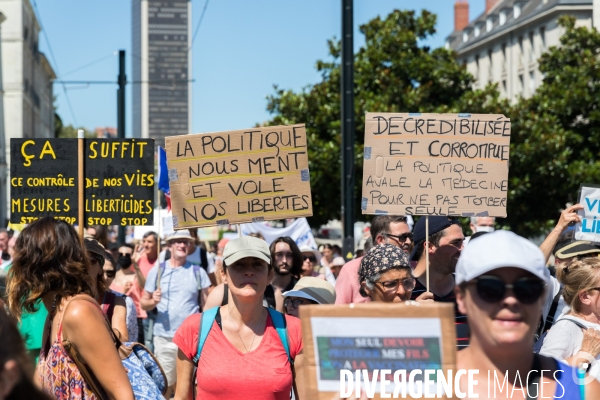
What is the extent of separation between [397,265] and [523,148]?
22038mm

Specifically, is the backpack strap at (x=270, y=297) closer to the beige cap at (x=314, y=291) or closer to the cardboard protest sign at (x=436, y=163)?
the beige cap at (x=314, y=291)

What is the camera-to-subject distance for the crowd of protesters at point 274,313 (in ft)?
8.95

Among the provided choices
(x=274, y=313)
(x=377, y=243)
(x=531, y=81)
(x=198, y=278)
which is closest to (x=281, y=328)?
(x=274, y=313)

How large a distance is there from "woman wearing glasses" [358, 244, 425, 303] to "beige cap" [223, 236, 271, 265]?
55cm

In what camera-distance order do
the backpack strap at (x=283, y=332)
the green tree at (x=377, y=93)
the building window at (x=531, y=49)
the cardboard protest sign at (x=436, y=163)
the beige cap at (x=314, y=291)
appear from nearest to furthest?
1. the backpack strap at (x=283, y=332)
2. the beige cap at (x=314, y=291)
3. the cardboard protest sign at (x=436, y=163)
4. the green tree at (x=377, y=93)
5. the building window at (x=531, y=49)

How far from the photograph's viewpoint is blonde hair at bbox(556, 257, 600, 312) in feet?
15.8

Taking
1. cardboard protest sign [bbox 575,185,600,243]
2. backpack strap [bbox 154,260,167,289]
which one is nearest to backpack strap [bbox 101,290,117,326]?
cardboard protest sign [bbox 575,185,600,243]

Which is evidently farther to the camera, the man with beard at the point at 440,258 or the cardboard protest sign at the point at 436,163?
the cardboard protest sign at the point at 436,163

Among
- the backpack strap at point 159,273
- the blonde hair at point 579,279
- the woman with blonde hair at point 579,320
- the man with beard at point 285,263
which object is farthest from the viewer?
the backpack strap at point 159,273

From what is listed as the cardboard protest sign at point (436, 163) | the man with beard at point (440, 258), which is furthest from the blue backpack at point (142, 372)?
the cardboard protest sign at point (436, 163)

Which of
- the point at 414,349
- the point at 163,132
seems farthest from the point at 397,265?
the point at 163,132

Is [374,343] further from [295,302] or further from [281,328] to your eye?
[295,302]

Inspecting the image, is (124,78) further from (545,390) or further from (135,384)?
(545,390)

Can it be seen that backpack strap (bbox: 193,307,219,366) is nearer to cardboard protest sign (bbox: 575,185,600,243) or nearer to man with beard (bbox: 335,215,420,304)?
man with beard (bbox: 335,215,420,304)
